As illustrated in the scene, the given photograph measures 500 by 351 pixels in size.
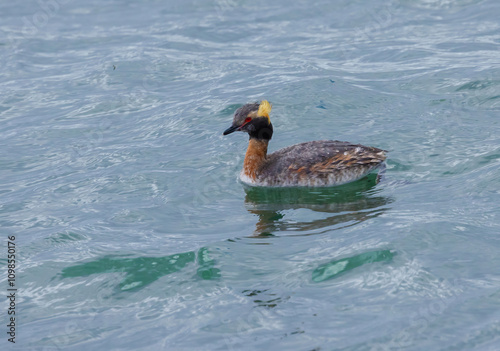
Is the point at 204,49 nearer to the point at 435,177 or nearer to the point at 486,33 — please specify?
the point at 486,33

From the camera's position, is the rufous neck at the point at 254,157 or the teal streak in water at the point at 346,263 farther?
the rufous neck at the point at 254,157

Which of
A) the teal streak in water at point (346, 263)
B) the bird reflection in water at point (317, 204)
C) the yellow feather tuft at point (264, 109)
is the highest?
the yellow feather tuft at point (264, 109)

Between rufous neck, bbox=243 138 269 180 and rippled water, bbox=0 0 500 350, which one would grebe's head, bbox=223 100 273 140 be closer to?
rufous neck, bbox=243 138 269 180

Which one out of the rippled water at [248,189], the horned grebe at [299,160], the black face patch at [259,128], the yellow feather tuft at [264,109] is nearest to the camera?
the rippled water at [248,189]

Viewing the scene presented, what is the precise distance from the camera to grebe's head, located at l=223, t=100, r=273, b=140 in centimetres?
1227

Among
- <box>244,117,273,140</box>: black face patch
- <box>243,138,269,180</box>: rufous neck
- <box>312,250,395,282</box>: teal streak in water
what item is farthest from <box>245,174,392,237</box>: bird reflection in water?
<box>312,250,395,282</box>: teal streak in water

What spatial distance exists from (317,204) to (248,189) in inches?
53.7

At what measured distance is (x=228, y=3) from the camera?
22875mm

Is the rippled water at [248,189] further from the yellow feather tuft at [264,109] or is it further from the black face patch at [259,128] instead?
the yellow feather tuft at [264,109]

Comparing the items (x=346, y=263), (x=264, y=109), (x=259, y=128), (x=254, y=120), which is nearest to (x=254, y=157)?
(x=259, y=128)

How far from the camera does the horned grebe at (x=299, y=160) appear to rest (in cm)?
1185

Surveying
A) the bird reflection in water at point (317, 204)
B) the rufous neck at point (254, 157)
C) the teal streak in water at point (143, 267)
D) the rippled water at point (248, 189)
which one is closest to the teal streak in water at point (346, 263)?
the rippled water at point (248, 189)

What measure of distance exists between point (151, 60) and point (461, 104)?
26.1 ft

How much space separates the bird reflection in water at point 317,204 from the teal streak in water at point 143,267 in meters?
1.05
